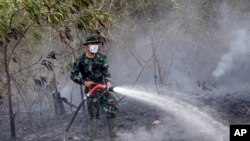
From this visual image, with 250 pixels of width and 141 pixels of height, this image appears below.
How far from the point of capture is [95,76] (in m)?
6.77

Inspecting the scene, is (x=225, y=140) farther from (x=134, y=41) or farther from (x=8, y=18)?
(x=134, y=41)

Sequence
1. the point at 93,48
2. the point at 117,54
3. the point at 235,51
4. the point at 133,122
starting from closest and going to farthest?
the point at 93,48 → the point at 133,122 → the point at 235,51 → the point at 117,54

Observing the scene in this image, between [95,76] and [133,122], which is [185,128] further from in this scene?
[95,76]

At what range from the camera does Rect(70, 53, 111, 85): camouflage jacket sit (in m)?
6.67

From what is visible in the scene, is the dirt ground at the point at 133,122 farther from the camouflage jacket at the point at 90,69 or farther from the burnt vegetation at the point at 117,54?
the camouflage jacket at the point at 90,69

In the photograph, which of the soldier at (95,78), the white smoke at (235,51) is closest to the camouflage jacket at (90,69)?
the soldier at (95,78)

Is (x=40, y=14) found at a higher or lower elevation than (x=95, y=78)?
higher

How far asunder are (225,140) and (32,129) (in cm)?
468

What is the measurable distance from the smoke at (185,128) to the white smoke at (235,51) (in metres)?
5.74

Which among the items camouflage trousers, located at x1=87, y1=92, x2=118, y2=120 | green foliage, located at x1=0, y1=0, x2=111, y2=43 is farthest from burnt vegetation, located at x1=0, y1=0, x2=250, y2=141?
camouflage trousers, located at x1=87, y1=92, x2=118, y2=120

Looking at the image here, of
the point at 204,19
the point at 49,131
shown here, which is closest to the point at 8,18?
the point at 49,131

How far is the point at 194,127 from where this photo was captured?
7.23m

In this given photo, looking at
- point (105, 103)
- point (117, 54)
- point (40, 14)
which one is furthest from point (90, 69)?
point (117, 54)

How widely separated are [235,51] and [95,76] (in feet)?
30.3
